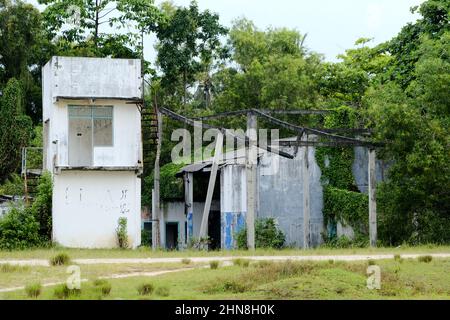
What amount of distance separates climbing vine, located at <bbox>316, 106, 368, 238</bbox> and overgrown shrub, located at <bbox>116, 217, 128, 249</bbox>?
32.1ft

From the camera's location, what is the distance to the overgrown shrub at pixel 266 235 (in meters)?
42.2

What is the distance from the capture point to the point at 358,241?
4094 centimetres

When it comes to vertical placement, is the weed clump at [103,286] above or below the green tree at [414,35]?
below

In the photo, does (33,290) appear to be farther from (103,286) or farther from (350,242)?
(350,242)

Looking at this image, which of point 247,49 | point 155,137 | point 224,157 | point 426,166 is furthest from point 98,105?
point 247,49

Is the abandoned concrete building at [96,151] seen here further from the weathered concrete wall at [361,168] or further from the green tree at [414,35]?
the green tree at [414,35]

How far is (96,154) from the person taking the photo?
132 ft

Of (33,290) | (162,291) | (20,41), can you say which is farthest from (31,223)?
(20,41)

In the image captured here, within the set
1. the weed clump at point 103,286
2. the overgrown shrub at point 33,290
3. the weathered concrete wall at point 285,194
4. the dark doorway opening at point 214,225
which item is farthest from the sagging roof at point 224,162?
the overgrown shrub at point 33,290

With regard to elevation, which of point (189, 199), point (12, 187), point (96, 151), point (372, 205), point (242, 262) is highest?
point (96, 151)

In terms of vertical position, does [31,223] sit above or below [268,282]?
above

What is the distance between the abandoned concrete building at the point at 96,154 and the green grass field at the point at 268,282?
1598cm

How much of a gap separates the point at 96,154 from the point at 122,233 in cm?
344
